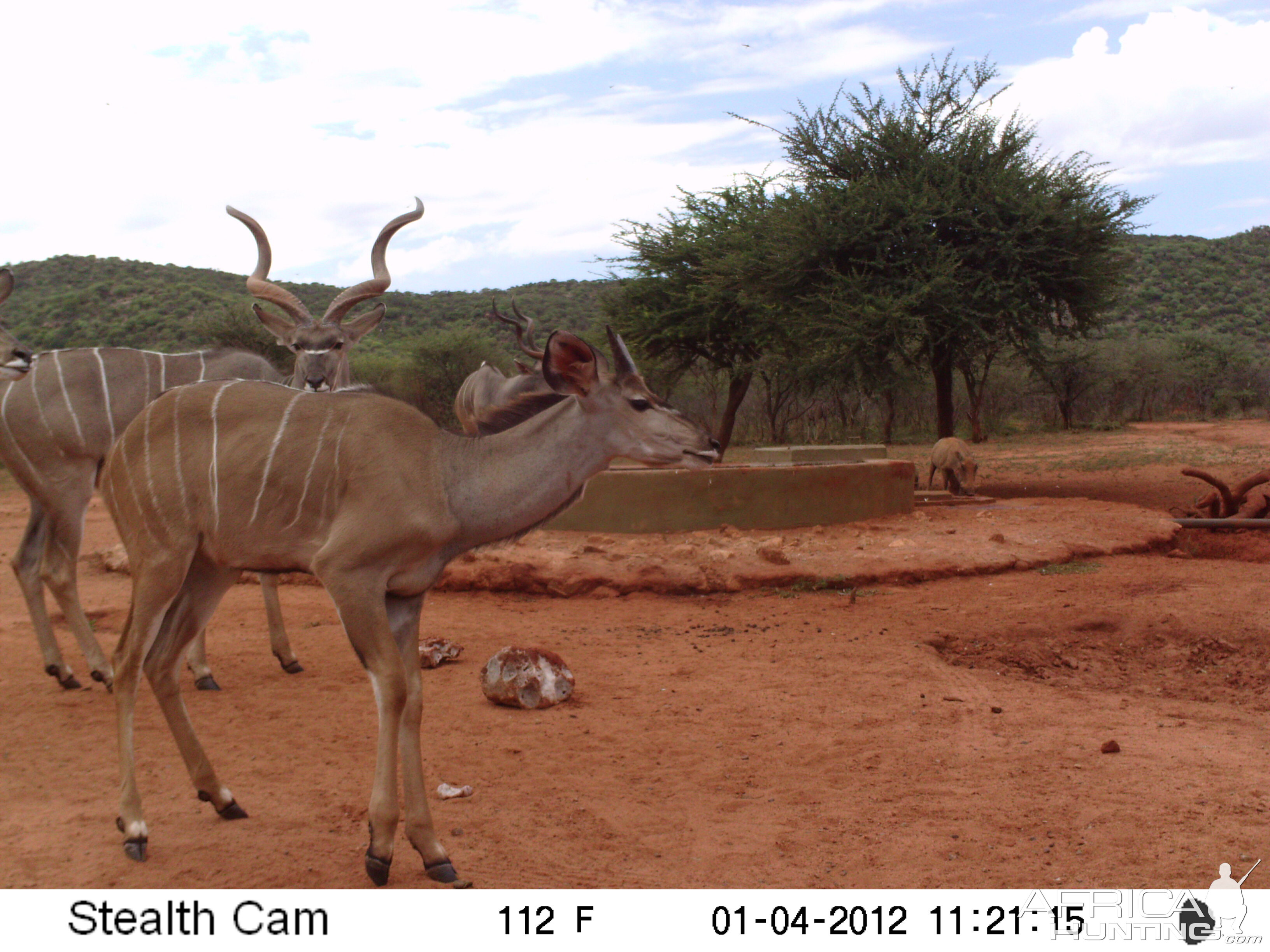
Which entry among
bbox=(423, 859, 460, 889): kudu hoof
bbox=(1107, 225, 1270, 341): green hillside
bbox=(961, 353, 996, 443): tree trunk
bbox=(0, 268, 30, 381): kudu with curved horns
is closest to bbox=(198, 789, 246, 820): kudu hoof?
bbox=(423, 859, 460, 889): kudu hoof

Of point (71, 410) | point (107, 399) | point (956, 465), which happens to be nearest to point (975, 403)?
point (956, 465)

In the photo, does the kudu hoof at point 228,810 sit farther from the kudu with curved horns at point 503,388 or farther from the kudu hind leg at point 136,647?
the kudu with curved horns at point 503,388

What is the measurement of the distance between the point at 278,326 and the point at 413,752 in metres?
4.58

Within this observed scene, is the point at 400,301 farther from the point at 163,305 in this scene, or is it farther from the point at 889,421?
the point at 889,421

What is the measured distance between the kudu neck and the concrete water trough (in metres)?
6.01

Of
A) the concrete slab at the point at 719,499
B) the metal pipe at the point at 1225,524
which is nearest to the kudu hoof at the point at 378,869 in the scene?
the concrete slab at the point at 719,499

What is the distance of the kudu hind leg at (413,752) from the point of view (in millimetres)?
3752

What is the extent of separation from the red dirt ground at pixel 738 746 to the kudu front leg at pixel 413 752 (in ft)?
0.49

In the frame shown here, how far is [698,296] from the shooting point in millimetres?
19891

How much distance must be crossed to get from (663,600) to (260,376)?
3949 mm

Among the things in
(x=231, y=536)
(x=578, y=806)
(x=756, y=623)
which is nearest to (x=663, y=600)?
(x=756, y=623)

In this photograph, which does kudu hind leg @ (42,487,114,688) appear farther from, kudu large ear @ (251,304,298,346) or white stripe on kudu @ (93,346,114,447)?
kudu large ear @ (251,304,298,346)
